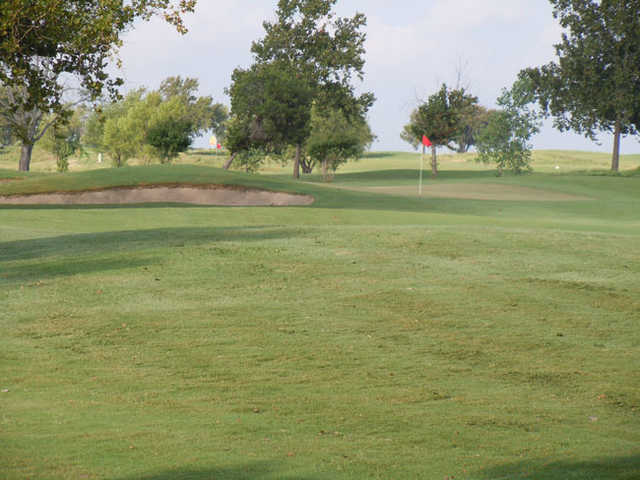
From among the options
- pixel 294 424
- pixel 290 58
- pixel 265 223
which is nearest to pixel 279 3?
pixel 290 58

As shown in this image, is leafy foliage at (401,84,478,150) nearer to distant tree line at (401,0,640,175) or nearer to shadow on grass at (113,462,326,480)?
distant tree line at (401,0,640,175)

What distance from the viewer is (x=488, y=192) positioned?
158 feet

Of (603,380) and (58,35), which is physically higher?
(58,35)

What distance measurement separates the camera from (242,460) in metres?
6.40

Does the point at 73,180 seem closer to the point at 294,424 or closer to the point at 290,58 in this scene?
the point at 294,424

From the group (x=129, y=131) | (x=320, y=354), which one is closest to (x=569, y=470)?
(x=320, y=354)

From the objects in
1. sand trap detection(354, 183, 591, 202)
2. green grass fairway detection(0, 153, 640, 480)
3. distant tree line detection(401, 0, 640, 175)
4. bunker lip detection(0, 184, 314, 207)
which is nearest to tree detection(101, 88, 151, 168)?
distant tree line detection(401, 0, 640, 175)

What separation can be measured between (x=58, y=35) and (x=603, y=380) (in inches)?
530

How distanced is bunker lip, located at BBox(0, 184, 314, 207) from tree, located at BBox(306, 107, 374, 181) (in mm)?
30085

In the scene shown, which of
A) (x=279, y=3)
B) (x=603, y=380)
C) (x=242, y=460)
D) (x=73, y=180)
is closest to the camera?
(x=242, y=460)

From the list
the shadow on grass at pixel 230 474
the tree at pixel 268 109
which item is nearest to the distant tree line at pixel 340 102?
the tree at pixel 268 109

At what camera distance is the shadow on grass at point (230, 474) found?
5.94 meters

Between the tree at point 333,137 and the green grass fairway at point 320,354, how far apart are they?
49225 millimetres

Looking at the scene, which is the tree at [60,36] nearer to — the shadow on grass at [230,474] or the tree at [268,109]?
the shadow on grass at [230,474]
